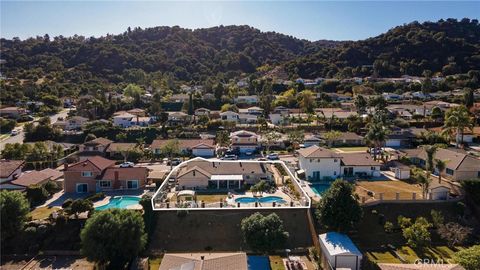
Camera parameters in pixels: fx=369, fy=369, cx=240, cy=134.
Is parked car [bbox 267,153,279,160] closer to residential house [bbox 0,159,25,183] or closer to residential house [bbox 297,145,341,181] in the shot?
residential house [bbox 297,145,341,181]

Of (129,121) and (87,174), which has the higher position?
(129,121)

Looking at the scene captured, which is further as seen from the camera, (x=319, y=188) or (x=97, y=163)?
(x=97, y=163)

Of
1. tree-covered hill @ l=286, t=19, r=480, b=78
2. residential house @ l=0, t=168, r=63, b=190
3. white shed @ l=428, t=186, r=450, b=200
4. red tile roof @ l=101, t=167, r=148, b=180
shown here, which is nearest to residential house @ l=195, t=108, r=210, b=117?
red tile roof @ l=101, t=167, r=148, b=180

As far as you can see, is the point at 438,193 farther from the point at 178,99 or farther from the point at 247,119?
the point at 178,99

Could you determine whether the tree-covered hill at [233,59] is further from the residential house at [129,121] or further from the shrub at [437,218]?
the shrub at [437,218]

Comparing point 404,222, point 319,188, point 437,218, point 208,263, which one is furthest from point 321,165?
point 208,263

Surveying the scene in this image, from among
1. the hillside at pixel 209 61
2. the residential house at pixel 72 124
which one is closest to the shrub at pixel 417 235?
the residential house at pixel 72 124

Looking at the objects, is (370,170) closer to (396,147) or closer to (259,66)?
(396,147)
